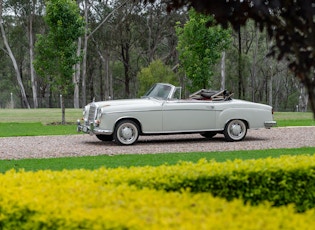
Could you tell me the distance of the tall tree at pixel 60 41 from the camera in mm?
22297

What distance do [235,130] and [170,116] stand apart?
6.43 feet

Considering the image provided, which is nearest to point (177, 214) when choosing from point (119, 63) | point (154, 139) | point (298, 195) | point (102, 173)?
point (102, 173)

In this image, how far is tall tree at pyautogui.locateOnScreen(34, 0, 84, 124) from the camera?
22297 mm

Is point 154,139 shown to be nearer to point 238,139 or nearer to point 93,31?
point 238,139

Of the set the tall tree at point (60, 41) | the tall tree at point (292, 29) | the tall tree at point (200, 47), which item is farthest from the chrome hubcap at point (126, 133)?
the tall tree at point (292, 29)

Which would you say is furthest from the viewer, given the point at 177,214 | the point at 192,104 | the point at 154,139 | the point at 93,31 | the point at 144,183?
the point at 93,31

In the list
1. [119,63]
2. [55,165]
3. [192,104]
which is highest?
[119,63]

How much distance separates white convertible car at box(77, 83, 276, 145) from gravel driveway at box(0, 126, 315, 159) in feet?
1.16

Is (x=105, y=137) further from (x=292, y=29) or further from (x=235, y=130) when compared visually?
(x=292, y=29)

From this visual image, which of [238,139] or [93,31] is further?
[93,31]

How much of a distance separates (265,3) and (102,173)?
234cm

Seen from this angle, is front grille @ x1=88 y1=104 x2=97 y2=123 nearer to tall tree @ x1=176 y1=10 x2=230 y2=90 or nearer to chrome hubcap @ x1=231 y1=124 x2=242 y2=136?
chrome hubcap @ x1=231 y1=124 x2=242 y2=136

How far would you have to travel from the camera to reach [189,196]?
462cm

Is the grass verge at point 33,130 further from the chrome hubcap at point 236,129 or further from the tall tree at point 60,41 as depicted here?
the chrome hubcap at point 236,129
